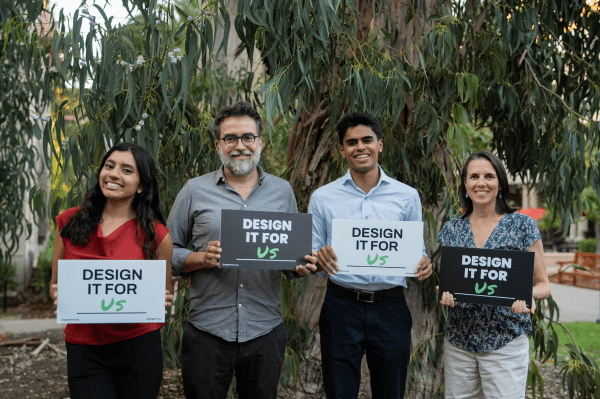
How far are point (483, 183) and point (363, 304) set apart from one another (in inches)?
28.8

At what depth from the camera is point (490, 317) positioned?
7.73ft

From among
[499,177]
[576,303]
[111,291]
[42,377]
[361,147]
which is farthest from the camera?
[576,303]

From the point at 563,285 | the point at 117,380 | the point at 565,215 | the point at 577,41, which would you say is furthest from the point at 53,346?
the point at 563,285

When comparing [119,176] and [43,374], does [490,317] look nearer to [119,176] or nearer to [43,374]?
[119,176]

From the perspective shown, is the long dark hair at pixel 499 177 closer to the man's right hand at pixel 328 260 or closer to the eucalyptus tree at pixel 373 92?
the eucalyptus tree at pixel 373 92

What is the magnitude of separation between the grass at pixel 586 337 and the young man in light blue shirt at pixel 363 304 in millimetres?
4722

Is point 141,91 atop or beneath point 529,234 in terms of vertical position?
atop

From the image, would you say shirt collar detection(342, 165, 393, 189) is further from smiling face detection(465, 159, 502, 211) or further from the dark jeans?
the dark jeans

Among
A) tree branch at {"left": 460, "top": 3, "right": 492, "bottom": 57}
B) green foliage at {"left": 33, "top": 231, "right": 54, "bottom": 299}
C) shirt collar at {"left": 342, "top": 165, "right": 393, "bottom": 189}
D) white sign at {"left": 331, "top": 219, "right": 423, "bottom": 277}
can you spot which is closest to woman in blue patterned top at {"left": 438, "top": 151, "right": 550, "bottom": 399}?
white sign at {"left": 331, "top": 219, "right": 423, "bottom": 277}

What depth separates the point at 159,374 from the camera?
2146 mm

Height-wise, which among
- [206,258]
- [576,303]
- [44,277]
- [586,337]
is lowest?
[576,303]

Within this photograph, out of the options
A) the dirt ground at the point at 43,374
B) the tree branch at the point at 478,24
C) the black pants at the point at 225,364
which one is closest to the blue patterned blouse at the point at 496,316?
the black pants at the point at 225,364

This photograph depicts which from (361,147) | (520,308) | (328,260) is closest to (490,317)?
(520,308)

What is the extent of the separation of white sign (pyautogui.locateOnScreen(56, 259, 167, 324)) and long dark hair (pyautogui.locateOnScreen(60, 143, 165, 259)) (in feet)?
0.32
